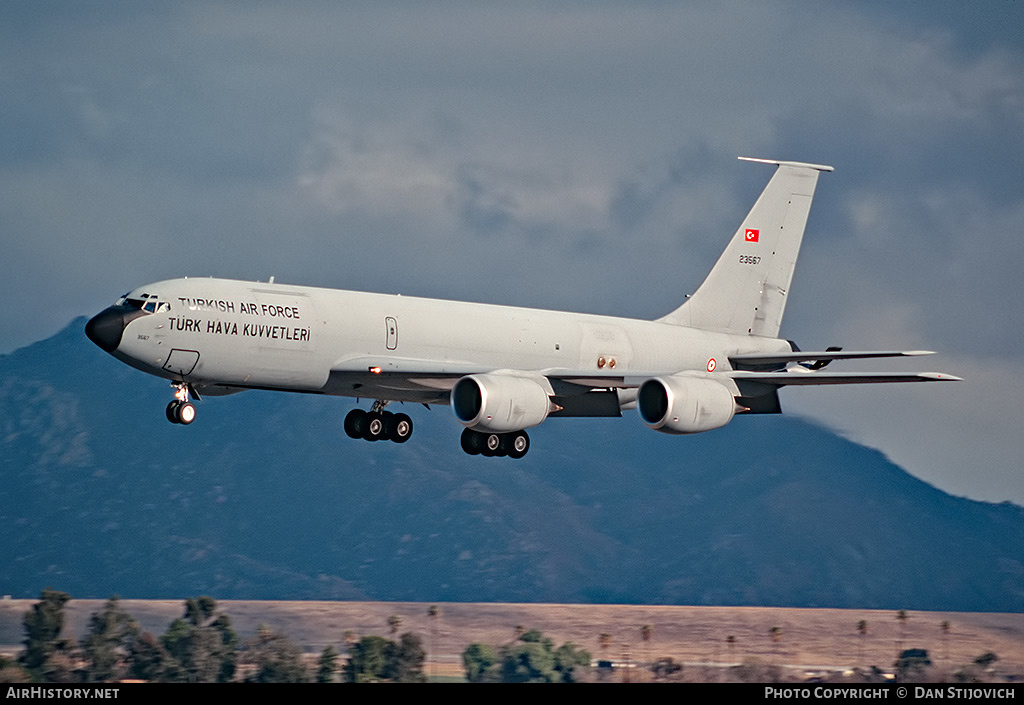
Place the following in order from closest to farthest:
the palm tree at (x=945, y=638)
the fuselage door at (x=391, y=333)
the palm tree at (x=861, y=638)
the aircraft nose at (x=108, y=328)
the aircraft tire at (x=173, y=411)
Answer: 1. the aircraft nose at (x=108, y=328)
2. the aircraft tire at (x=173, y=411)
3. the fuselage door at (x=391, y=333)
4. the palm tree at (x=945, y=638)
5. the palm tree at (x=861, y=638)

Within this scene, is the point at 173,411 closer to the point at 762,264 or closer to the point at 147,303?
the point at 147,303

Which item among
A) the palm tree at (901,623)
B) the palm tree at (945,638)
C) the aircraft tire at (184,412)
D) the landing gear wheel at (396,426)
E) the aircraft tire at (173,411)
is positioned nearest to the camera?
the aircraft tire at (184,412)

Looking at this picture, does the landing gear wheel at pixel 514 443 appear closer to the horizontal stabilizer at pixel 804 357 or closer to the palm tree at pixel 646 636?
the horizontal stabilizer at pixel 804 357

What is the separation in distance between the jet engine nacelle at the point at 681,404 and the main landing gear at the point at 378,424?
27.2ft

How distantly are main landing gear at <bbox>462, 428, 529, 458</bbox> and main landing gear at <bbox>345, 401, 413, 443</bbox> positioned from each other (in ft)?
7.76

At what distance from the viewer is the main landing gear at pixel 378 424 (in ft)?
178

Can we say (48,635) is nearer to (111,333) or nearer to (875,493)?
(111,333)

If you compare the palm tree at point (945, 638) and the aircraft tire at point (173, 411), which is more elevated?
the palm tree at point (945, 638)

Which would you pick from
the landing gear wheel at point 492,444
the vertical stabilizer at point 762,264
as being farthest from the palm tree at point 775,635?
the landing gear wheel at point 492,444

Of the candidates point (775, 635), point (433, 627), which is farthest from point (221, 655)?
point (775, 635)
